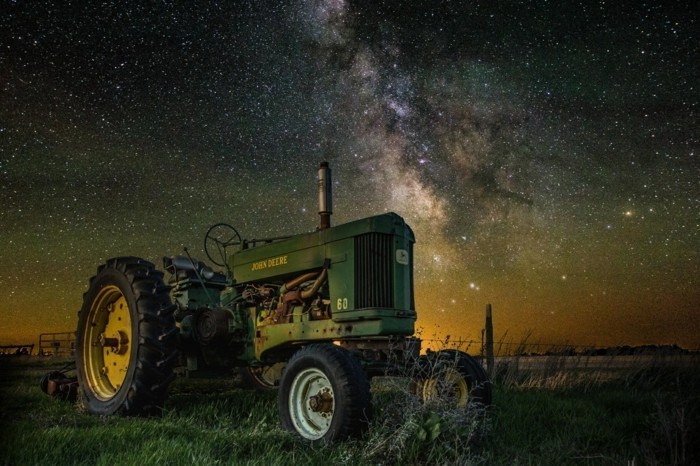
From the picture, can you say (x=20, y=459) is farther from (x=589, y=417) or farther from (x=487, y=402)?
(x=589, y=417)

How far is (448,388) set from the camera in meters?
5.48

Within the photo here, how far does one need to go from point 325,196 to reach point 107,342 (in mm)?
3137

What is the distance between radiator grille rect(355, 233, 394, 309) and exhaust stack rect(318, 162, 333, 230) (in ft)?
2.41

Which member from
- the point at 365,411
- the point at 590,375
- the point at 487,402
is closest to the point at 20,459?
the point at 365,411

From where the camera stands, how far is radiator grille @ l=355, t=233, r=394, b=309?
586cm

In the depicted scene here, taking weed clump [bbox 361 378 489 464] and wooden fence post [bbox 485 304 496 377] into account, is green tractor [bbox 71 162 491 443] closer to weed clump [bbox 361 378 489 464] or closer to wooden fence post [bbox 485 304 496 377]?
weed clump [bbox 361 378 489 464]

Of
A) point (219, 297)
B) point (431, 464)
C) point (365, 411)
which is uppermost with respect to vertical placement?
point (219, 297)

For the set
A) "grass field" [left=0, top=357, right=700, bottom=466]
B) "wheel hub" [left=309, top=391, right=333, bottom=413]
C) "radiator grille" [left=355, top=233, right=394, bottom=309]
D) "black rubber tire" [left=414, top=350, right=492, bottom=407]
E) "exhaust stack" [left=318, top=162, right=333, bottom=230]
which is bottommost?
"grass field" [left=0, top=357, right=700, bottom=466]

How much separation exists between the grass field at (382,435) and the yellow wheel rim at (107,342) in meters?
0.46

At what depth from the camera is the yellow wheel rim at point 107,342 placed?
724 cm

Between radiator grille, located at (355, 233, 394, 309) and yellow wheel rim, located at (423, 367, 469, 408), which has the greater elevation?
radiator grille, located at (355, 233, 394, 309)

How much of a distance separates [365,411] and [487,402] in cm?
A: 155

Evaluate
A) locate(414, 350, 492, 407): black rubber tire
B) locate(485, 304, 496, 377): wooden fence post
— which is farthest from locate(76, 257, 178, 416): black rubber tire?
locate(485, 304, 496, 377): wooden fence post

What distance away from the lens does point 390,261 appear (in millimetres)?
5957
